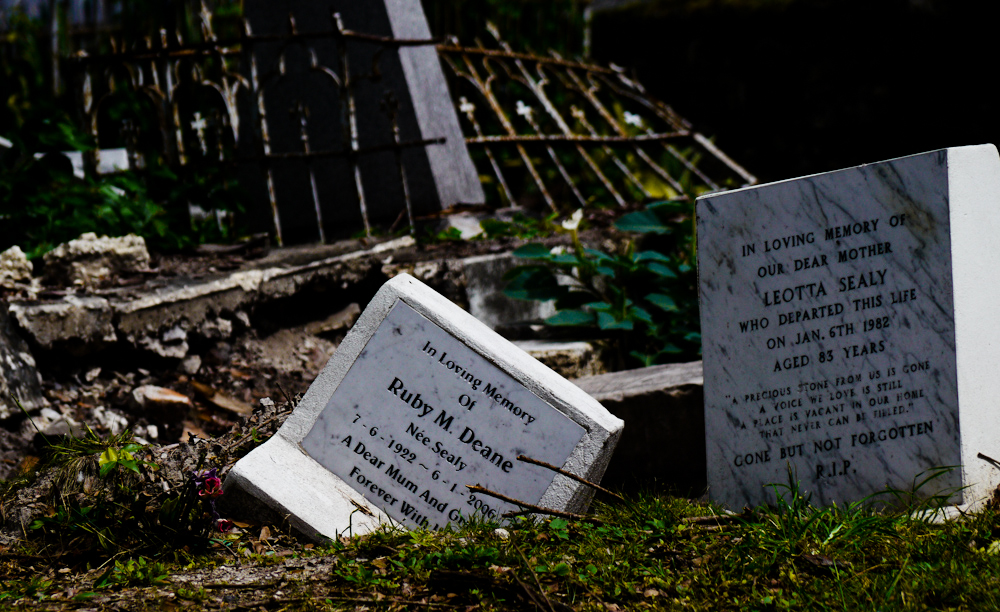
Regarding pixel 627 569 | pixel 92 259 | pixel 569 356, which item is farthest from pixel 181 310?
pixel 627 569

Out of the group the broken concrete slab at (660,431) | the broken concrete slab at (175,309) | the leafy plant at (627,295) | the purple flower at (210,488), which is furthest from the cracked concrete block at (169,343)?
the broken concrete slab at (660,431)

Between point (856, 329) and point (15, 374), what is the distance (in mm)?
2981

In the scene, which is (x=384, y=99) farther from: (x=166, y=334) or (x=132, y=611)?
(x=132, y=611)

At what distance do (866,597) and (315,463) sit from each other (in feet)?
5.17

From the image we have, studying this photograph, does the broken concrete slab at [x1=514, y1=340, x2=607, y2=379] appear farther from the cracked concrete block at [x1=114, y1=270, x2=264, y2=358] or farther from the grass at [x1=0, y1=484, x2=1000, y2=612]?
the grass at [x1=0, y1=484, x2=1000, y2=612]

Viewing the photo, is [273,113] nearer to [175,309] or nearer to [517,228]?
[517,228]

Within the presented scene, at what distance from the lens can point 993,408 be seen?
254 centimetres

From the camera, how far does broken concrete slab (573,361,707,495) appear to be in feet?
9.96

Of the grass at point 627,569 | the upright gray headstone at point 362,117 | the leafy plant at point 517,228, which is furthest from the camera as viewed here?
the upright gray headstone at point 362,117

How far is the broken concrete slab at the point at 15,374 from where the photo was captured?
3.03 metres

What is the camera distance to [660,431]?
3.09 metres

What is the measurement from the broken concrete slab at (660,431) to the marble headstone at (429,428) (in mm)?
548

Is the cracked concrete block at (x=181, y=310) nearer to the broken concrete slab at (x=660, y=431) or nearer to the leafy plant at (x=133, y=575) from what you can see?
the leafy plant at (x=133, y=575)

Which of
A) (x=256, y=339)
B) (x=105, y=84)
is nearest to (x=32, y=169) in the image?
(x=105, y=84)
